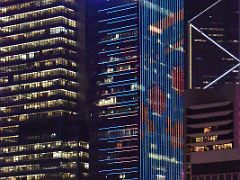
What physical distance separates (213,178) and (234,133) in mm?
20416

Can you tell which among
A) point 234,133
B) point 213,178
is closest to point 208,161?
point 213,178

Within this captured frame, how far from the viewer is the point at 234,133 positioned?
200m

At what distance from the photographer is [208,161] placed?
185m

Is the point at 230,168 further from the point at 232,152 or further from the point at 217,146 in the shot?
the point at 217,146

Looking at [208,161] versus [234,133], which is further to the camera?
[234,133]

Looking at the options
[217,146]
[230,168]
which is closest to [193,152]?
[217,146]

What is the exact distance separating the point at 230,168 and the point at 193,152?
17.5 meters

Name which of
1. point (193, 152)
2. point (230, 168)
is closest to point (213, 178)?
point (230, 168)

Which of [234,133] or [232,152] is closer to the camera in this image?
[232,152]

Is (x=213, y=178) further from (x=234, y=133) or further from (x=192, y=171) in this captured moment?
(x=234, y=133)

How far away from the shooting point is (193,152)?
199 meters

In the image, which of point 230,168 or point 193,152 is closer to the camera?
point 230,168

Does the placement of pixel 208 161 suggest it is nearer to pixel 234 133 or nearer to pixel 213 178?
pixel 213 178

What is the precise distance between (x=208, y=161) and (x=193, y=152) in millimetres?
14161
